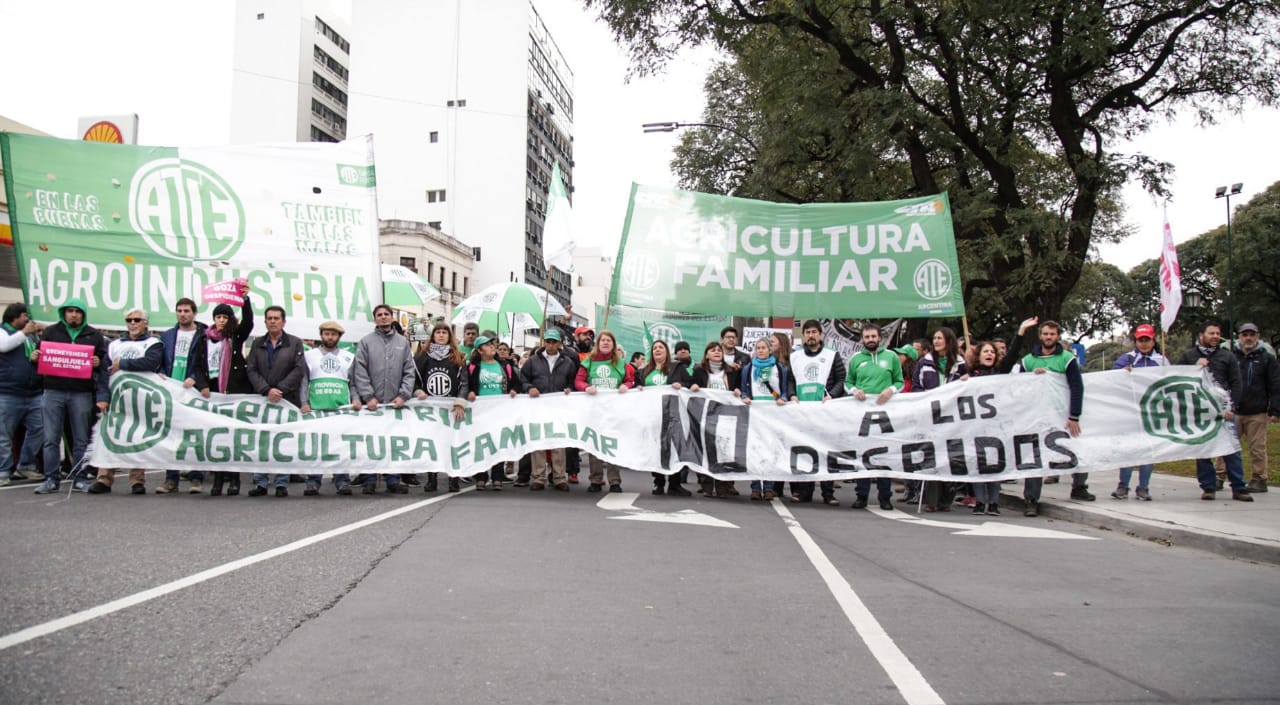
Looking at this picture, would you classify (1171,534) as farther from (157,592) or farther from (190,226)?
(190,226)

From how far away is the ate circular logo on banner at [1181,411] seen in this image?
31.4ft

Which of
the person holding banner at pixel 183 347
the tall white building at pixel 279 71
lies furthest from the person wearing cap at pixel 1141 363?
the tall white building at pixel 279 71

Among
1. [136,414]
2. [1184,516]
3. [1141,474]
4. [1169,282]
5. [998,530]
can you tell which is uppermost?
[1169,282]

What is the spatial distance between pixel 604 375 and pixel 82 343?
5.50 meters

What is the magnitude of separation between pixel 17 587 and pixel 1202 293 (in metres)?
76.7

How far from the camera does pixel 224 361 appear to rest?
916 centimetres

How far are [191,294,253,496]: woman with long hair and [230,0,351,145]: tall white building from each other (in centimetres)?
6693

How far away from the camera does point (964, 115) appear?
53.6 feet

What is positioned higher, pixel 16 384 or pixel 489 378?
pixel 489 378

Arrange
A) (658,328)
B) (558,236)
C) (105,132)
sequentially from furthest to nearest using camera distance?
1. (658,328)
2. (105,132)
3. (558,236)

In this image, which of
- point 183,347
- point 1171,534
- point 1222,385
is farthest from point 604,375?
point 1222,385

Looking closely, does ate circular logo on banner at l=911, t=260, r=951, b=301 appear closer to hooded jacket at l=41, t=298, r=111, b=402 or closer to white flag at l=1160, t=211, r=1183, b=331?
white flag at l=1160, t=211, r=1183, b=331

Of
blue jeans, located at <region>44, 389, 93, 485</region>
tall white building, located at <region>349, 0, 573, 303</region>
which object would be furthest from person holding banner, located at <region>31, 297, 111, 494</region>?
tall white building, located at <region>349, 0, 573, 303</region>

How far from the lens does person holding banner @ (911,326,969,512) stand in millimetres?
9570
